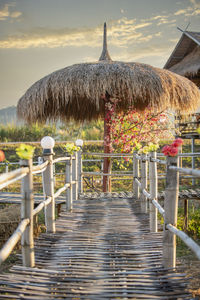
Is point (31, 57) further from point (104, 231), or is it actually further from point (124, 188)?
point (104, 231)

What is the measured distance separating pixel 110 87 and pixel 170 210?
3.87m

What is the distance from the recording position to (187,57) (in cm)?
1178

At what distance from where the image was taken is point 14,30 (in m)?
12.5

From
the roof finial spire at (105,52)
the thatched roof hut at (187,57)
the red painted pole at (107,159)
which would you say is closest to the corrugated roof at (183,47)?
the thatched roof hut at (187,57)

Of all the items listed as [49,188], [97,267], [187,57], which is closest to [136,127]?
[49,188]

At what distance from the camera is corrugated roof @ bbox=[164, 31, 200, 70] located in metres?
10.6

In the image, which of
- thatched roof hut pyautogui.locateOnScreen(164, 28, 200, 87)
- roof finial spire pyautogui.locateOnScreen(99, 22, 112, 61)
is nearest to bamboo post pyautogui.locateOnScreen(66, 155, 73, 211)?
roof finial spire pyautogui.locateOnScreen(99, 22, 112, 61)

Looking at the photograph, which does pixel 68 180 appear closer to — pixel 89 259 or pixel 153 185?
pixel 153 185

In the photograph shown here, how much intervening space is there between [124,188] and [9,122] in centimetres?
804

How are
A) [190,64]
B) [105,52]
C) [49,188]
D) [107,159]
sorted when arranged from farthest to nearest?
[190,64]
[105,52]
[107,159]
[49,188]

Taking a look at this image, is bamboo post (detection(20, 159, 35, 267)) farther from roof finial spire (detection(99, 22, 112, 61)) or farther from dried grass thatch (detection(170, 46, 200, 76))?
dried grass thatch (detection(170, 46, 200, 76))

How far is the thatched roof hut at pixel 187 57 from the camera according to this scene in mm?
10550

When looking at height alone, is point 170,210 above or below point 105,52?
below

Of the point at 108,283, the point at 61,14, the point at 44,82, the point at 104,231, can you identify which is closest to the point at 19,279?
the point at 108,283
